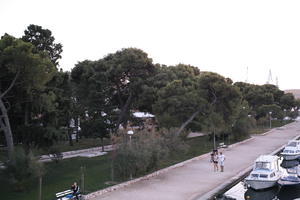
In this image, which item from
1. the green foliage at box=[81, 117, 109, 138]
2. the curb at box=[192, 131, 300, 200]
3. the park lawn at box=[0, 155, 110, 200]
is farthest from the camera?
the green foliage at box=[81, 117, 109, 138]

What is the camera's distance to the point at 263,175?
64.9ft

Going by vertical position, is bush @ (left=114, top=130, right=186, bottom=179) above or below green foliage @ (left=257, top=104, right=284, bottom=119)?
below

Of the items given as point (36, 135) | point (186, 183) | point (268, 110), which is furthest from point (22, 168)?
point (268, 110)

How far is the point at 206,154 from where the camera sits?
1174 inches

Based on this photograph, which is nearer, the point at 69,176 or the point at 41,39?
the point at 69,176

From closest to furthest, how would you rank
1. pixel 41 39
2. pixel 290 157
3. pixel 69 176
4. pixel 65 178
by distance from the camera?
pixel 65 178
pixel 69 176
pixel 41 39
pixel 290 157

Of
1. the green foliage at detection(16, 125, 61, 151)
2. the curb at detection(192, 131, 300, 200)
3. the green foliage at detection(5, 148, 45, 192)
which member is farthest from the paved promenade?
the green foliage at detection(16, 125, 61, 151)

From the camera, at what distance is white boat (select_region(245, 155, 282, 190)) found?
63.3 feet

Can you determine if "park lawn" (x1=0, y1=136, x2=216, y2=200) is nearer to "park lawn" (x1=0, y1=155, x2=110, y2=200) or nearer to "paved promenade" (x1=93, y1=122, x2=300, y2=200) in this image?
"park lawn" (x1=0, y1=155, x2=110, y2=200)

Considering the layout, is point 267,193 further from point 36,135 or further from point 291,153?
point 36,135

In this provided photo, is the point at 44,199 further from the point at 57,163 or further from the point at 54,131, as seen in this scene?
the point at 57,163

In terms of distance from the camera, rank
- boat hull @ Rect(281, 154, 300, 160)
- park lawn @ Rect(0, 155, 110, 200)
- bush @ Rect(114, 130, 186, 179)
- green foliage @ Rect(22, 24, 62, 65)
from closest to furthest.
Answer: park lawn @ Rect(0, 155, 110, 200) → bush @ Rect(114, 130, 186, 179) → green foliage @ Rect(22, 24, 62, 65) → boat hull @ Rect(281, 154, 300, 160)

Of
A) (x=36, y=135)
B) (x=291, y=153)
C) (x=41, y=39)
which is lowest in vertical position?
(x=291, y=153)

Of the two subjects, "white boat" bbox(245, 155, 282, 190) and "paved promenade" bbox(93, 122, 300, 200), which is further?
"white boat" bbox(245, 155, 282, 190)
